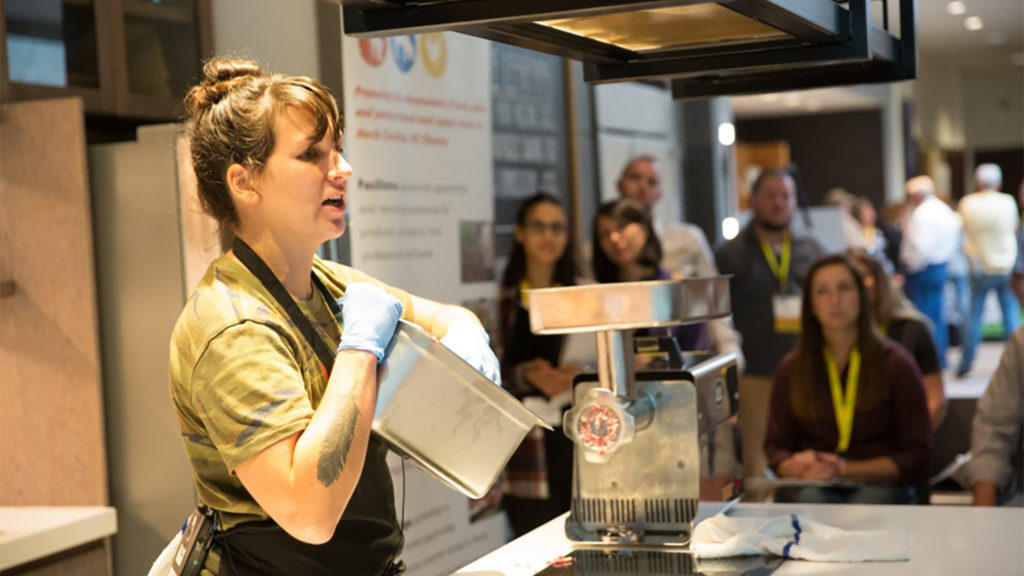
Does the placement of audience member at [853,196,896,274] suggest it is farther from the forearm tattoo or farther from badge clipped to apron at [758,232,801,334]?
the forearm tattoo

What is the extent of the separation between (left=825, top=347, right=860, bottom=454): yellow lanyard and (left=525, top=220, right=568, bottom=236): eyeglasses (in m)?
1.22

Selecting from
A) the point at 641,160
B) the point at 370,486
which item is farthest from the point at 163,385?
the point at 641,160

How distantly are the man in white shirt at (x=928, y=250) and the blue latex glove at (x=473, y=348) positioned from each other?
810cm

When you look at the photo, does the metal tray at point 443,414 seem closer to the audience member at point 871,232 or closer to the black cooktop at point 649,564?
the black cooktop at point 649,564

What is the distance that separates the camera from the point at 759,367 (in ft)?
16.7

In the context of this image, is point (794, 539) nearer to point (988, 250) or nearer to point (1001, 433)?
point (1001, 433)

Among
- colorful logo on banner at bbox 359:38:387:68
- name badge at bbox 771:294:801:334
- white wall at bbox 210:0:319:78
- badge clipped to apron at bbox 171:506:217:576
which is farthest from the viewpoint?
name badge at bbox 771:294:801:334

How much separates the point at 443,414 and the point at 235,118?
0.48m

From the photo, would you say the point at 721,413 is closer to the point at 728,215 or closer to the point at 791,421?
the point at 791,421

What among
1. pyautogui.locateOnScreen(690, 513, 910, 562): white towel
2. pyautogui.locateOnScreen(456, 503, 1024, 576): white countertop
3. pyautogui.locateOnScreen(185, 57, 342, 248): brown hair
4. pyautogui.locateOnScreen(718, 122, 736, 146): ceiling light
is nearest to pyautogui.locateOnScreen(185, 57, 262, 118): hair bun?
pyautogui.locateOnScreen(185, 57, 342, 248): brown hair

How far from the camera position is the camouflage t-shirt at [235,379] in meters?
1.47

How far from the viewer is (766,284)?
5.05 m

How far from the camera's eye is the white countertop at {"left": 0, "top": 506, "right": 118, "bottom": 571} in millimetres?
2564

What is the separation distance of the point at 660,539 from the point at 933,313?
26.9 ft
